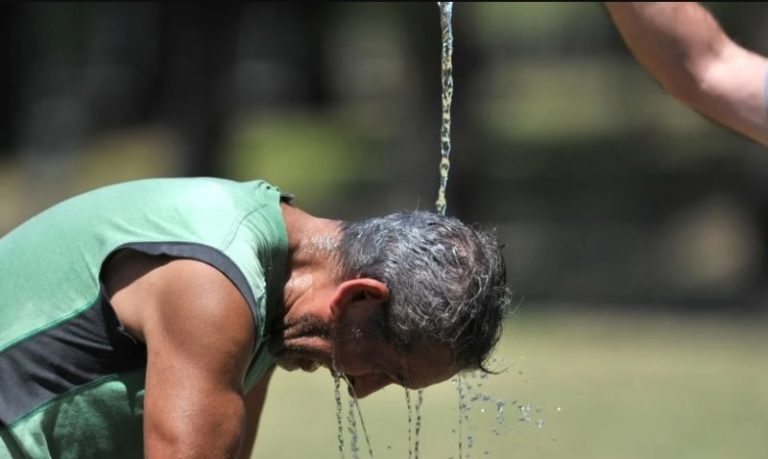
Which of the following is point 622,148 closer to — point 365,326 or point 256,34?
point 256,34

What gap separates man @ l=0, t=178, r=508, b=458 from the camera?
3.52m

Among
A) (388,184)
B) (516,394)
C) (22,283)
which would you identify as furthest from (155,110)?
(22,283)

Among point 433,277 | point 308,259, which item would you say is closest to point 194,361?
point 308,259

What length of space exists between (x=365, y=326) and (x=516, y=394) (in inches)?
241

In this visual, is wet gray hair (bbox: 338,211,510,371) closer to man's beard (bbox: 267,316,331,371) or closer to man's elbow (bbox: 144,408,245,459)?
man's beard (bbox: 267,316,331,371)

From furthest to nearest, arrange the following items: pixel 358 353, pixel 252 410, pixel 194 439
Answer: pixel 252 410
pixel 358 353
pixel 194 439

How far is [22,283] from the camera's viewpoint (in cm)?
375

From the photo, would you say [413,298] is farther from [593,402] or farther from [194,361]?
[593,402]

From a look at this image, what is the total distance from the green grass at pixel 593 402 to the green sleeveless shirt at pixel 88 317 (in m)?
3.18

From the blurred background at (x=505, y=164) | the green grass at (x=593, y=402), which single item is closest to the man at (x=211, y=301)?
the green grass at (x=593, y=402)

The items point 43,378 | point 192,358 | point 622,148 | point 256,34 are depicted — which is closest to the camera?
point 192,358

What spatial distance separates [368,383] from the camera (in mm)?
3994

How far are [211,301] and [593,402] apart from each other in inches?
262

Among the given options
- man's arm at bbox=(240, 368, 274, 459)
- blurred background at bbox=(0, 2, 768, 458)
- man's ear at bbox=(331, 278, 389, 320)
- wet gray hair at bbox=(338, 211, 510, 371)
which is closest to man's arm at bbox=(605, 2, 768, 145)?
wet gray hair at bbox=(338, 211, 510, 371)
